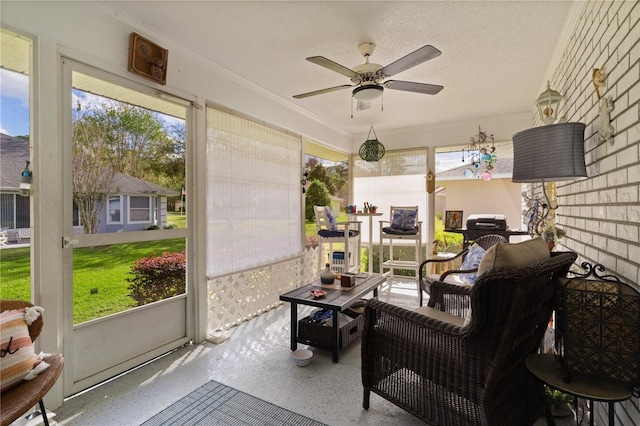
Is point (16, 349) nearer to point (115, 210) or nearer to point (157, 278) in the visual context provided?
point (115, 210)

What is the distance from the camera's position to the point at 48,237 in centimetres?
196

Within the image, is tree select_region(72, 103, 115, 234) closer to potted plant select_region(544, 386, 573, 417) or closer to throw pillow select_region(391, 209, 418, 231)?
potted plant select_region(544, 386, 573, 417)

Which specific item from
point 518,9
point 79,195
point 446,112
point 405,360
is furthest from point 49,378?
point 446,112

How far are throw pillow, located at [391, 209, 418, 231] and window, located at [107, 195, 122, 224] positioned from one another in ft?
12.0

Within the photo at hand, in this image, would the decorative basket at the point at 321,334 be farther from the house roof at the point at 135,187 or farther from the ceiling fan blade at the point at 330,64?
the ceiling fan blade at the point at 330,64

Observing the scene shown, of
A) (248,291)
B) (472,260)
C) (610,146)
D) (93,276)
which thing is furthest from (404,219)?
(93,276)

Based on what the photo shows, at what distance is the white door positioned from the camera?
7.02ft

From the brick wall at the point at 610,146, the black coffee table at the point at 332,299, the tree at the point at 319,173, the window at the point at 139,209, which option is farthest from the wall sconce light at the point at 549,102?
the tree at the point at 319,173

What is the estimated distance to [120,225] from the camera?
7.91ft

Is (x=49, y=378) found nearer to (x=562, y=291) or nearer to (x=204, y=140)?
(x=204, y=140)

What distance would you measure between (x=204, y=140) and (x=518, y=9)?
281 cm

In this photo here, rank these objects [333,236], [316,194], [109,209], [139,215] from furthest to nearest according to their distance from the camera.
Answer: [316,194]
[333,236]
[139,215]
[109,209]

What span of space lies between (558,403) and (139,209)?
3.31m

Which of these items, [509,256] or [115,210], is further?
[115,210]
